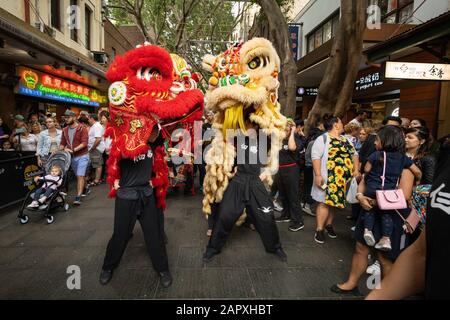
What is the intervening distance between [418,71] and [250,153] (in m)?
4.46

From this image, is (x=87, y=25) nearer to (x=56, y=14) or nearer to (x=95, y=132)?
(x=56, y=14)

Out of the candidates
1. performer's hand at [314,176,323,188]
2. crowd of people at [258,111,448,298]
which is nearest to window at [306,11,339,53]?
crowd of people at [258,111,448,298]

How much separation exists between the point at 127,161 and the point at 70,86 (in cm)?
1259

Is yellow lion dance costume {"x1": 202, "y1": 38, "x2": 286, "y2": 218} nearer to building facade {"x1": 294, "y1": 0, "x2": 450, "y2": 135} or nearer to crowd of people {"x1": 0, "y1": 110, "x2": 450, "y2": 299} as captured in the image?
crowd of people {"x1": 0, "y1": 110, "x2": 450, "y2": 299}

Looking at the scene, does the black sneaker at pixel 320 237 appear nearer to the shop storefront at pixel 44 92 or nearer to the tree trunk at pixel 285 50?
the tree trunk at pixel 285 50

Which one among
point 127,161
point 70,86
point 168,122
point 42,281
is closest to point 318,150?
point 168,122

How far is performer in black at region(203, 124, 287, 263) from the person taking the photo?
3.25 metres

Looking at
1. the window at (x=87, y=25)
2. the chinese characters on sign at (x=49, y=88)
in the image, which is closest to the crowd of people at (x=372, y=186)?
the chinese characters on sign at (x=49, y=88)

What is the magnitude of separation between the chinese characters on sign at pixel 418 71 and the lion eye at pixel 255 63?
147 inches

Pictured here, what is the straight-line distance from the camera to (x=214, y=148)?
3.48m

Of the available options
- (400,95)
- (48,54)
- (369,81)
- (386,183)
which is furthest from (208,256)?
(369,81)

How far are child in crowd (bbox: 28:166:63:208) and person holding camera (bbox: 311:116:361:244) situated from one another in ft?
14.5
